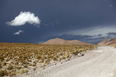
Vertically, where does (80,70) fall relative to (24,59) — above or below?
above

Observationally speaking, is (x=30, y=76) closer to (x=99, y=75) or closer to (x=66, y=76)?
(x=66, y=76)

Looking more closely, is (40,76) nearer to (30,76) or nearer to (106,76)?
(30,76)

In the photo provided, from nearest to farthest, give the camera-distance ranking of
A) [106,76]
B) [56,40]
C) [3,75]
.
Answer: [106,76] < [3,75] < [56,40]

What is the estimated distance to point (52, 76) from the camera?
21.4 feet

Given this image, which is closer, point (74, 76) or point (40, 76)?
point (74, 76)

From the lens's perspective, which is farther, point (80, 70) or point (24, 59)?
point (24, 59)

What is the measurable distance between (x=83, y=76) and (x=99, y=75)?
39.8 inches

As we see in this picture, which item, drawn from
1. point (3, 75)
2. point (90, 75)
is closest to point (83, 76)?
point (90, 75)

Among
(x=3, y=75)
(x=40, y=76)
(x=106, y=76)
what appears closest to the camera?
(x=106, y=76)

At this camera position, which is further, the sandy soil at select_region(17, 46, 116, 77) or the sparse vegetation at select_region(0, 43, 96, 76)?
the sparse vegetation at select_region(0, 43, 96, 76)

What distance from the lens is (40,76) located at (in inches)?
265

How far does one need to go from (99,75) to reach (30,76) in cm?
464

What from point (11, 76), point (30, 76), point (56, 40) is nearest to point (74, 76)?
point (30, 76)

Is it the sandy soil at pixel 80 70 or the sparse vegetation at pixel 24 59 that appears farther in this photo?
the sparse vegetation at pixel 24 59
